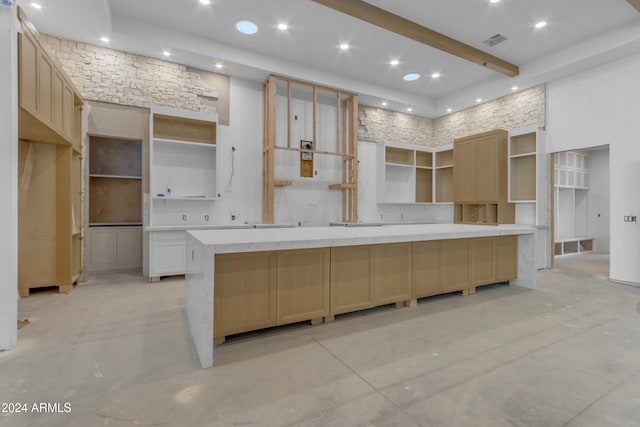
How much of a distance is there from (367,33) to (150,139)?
373 cm

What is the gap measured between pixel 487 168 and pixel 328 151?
3.16 m

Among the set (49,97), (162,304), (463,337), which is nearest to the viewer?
(463,337)

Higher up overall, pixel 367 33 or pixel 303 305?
pixel 367 33

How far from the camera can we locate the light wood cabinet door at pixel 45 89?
3021mm

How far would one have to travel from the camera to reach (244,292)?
2.43m

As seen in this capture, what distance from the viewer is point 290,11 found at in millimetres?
4066

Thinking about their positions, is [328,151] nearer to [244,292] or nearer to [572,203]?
[244,292]

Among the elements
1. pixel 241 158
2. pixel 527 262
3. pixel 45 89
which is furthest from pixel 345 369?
pixel 241 158

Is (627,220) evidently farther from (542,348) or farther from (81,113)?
(81,113)

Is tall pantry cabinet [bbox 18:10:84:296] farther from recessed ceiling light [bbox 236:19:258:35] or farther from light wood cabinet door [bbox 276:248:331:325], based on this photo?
light wood cabinet door [bbox 276:248:331:325]

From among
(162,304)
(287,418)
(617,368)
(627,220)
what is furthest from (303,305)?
(627,220)

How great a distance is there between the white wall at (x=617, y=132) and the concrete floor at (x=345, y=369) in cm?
184

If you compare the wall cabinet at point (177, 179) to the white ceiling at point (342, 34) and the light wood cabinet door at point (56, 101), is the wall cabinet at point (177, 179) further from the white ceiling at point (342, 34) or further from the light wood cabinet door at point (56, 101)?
the light wood cabinet door at point (56, 101)

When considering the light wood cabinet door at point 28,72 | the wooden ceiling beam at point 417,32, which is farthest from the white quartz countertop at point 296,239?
the wooden ceiling beam at point 417,32
